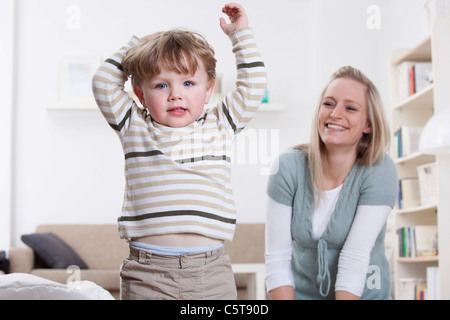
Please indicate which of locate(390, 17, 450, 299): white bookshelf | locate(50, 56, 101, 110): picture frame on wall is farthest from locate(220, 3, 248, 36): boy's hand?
locate(390, 17, 450, 299): white bookshelf

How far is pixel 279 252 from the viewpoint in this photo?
3.21 feet

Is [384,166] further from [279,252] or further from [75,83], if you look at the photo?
[75,83]

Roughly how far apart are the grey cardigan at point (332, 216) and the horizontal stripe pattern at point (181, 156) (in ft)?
0.99

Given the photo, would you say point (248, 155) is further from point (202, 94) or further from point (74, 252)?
point (74, 252)

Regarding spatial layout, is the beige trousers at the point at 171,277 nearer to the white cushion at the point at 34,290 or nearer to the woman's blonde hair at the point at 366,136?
the white cushion at the point at 34,290

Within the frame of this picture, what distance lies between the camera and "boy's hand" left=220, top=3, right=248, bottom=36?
705 mm

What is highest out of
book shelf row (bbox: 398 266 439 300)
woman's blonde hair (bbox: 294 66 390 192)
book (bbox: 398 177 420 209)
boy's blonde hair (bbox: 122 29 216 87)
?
boy's blonde hair (bbox: 122 29 216 87)

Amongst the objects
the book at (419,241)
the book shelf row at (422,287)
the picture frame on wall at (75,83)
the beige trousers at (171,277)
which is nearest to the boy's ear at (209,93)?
the beige trousers at (171,277)

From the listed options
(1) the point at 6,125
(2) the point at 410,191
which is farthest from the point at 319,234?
(2) the point at 410,191

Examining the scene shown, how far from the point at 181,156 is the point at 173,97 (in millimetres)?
70

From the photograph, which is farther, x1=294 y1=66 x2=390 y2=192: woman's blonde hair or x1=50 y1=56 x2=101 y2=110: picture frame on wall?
x1=50 y1=56 x2=101 y2=110: picture frame on wall

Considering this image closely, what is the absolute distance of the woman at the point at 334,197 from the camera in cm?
95

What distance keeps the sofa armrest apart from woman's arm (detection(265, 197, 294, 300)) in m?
1.54

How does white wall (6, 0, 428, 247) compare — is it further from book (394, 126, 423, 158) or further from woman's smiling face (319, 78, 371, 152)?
book (394, 126, 423, 158)
